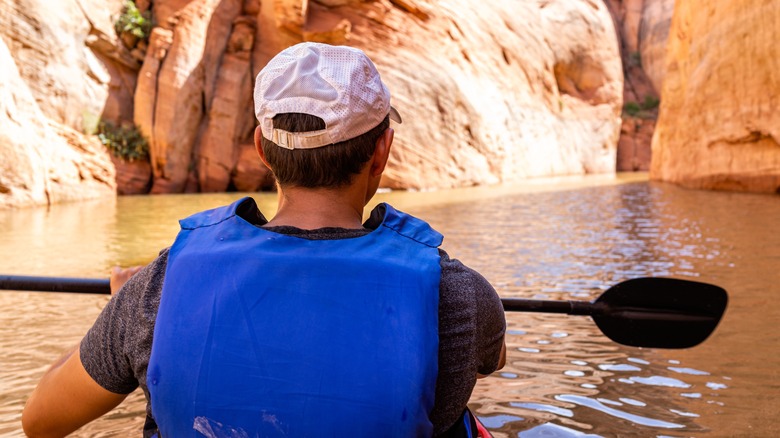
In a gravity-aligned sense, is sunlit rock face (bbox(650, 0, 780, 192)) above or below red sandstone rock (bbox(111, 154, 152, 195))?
above

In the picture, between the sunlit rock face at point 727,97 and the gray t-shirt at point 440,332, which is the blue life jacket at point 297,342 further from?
the sunlit rock face at point 727,97

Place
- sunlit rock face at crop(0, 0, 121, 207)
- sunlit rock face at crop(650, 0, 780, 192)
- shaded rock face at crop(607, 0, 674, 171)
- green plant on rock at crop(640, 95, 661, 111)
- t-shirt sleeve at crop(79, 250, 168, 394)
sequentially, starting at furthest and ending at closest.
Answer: green plant on rock at crop(640, 95, 661, 111), shaded rock face at crop(607, 0, 674, 171), sunlit rock face at crop(650, 0, 780, 192), sunlit rock face at crop(0, 0, 121, 207), t-shirt sleeve at crop(79, 250, 168, 394)

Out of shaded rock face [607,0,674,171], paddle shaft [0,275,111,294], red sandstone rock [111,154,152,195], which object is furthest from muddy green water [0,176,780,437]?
shaded rock face [607,0,674,171]

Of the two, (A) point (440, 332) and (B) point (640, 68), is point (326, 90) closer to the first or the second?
(A) point (440, 332)

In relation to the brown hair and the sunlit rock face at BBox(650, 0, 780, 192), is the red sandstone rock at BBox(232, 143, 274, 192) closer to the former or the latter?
the sunlit rock face at BBox(650, 0, 780, 192)

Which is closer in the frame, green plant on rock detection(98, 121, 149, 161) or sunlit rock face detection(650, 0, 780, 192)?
sunlit rock face detection(650, 0, 780, 192)

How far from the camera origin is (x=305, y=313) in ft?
3.72

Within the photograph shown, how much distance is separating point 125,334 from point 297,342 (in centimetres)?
36

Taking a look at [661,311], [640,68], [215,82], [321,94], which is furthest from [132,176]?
[640,68]

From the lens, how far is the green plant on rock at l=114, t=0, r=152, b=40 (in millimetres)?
17281

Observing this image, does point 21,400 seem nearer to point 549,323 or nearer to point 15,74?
point 549,323

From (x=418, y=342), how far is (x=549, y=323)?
10.1 ft

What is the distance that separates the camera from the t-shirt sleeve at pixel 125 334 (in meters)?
1.24

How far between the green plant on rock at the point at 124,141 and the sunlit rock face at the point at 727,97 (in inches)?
505
